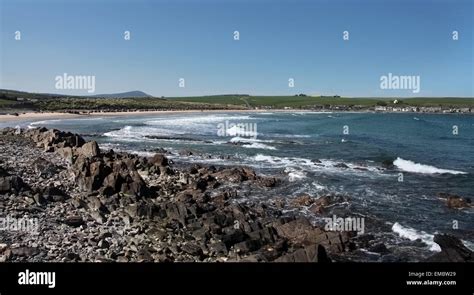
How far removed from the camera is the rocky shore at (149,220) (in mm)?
14734

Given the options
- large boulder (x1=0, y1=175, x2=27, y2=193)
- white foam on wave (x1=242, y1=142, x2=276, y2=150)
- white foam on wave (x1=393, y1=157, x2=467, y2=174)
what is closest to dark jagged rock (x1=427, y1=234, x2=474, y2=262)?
white foam on wave (x1=393, y1=157, x2=467, y2=174)

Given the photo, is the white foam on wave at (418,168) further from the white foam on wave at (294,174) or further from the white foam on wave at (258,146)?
the white foam on wave at (258,146)

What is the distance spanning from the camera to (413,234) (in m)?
18.4

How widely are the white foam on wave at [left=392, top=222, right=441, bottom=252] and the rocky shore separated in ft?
2.38

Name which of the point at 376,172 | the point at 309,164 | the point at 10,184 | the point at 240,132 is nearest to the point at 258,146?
the point at 309,164

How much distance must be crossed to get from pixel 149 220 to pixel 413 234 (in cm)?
1164

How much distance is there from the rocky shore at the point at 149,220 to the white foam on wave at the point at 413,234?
726 mm

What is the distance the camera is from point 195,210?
19828mm

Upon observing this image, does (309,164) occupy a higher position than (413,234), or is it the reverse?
(309,164)

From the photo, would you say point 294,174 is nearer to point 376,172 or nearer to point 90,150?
point 376,172

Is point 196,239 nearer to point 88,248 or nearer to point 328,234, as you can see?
point 88,248

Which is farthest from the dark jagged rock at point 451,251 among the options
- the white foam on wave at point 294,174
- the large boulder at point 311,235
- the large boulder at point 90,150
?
the large boulder at point 90,150

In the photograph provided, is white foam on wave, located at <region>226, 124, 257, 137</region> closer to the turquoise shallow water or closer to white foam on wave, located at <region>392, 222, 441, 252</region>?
the turquoise shallow water
